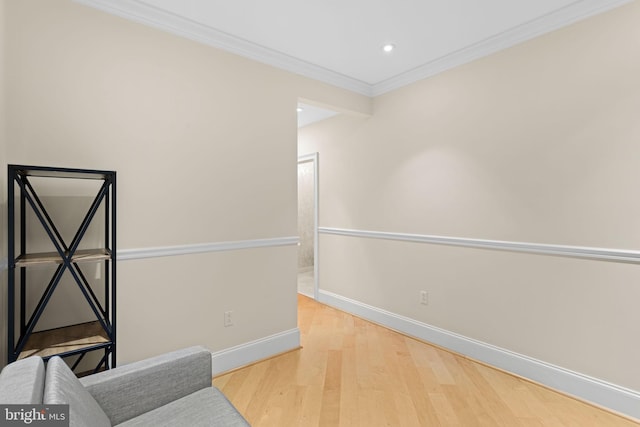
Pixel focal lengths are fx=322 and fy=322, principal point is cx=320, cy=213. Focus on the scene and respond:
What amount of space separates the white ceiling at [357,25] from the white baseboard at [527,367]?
2.39 metres

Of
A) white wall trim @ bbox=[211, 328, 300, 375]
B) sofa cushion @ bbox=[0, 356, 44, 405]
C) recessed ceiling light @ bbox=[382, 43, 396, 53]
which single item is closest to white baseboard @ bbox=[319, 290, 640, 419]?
white wall trim @ bbox=[211, 328, 300, 375]

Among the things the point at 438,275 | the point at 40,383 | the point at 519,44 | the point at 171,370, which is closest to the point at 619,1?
the point at 519,44

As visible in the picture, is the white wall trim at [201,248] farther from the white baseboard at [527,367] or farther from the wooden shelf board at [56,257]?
the white baseboard at [527,367]

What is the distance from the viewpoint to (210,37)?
2410 millimetres

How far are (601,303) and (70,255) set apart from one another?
3.14 metres

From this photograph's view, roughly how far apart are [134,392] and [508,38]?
3239 millimetres

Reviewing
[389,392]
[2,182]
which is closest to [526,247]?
[389,392]

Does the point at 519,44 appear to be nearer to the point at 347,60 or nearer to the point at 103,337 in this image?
the point at 347,60

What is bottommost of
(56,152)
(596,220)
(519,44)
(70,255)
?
(70,255)

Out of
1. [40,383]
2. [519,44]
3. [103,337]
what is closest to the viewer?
[40,383]

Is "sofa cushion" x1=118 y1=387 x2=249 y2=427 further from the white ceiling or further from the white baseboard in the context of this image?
Result: the white ceiling

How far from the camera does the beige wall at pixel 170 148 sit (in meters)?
1.86

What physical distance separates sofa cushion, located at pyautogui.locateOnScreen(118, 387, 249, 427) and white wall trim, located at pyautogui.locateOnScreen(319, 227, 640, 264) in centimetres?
222

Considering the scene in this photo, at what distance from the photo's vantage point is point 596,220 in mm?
2084
